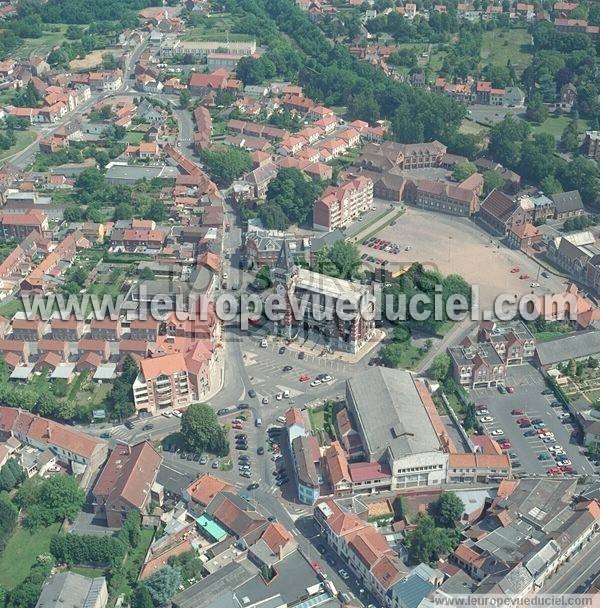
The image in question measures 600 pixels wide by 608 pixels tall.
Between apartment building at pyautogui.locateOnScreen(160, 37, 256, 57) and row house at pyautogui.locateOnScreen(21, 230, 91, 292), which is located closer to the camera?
row house at pyautogui.locateOnScreen(21, 230, 91, 292)

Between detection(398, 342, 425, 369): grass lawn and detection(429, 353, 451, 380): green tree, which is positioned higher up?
detection(429, 353, 451, 380): green tree

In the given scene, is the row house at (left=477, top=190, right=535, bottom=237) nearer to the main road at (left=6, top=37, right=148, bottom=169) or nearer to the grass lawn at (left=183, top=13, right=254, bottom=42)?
the main road at (left=6, top=37, right=148, bottom=169)

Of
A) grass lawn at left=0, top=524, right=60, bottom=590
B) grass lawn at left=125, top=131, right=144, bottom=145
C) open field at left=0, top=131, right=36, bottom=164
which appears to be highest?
grass lawn at left=125, top=131, right=144, bottom=145

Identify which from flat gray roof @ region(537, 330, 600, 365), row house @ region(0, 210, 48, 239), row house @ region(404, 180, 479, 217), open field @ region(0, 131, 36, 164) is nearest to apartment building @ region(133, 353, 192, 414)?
flat gray roof @ region(537, 330, 600, 365)

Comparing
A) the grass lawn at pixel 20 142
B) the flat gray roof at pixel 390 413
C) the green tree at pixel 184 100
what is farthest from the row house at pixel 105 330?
the green tree at pixel 184 100

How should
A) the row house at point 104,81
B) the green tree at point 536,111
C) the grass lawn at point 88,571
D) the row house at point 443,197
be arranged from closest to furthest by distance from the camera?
the grass lawn at point 88,571 < the row house at point 443,197 < the green tree at point 536,111 < the row house at point 104,81

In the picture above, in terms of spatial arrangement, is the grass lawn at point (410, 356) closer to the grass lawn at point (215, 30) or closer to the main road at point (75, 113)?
the main road at point (75, 113)

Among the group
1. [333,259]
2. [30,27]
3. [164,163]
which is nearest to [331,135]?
Answer: [164,163]
